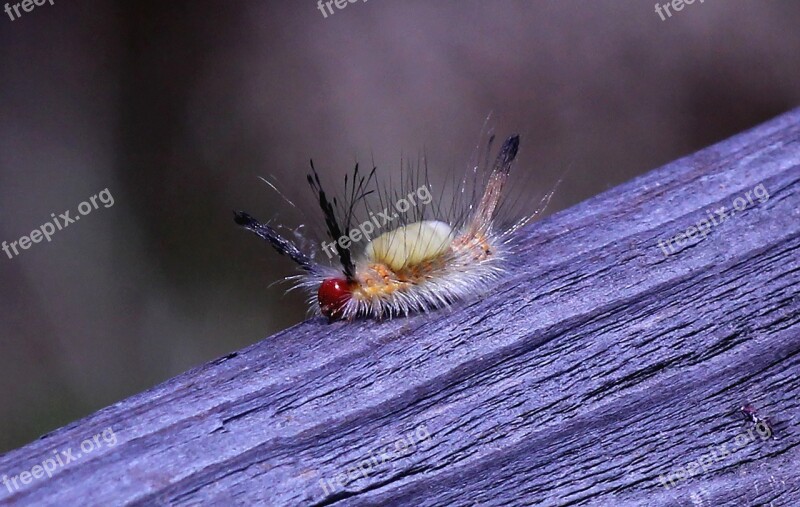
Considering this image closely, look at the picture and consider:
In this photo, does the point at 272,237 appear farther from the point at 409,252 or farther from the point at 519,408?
the point at 519,408

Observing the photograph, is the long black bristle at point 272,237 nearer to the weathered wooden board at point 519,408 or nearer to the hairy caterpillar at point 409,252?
the hairy caterpillar at point 409,252

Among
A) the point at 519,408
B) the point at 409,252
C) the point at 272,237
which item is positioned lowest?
the point at 519,408

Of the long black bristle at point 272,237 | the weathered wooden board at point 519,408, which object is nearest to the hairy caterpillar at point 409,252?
the long black bristle at point 272,237

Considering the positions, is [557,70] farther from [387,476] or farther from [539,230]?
[387,476]

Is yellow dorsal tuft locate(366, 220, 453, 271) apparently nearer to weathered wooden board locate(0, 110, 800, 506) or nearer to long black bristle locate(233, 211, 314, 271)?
long black bristle locate(233, 211, 314, 271)

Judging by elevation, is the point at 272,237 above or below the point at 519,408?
above

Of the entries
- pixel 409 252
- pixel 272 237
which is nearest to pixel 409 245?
pixel 409 252
